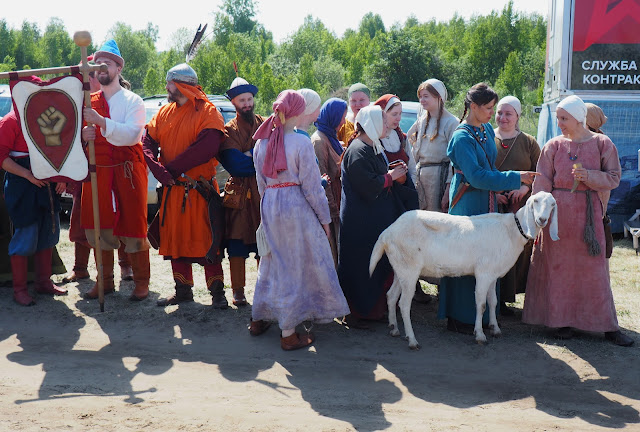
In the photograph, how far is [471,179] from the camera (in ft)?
15.7

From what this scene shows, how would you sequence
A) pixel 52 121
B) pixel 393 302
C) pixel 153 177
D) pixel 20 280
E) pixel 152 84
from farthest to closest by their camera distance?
pixel 152 84
pixel 153 177
pixel 20 280
pixel 52 121
pixel 393 302

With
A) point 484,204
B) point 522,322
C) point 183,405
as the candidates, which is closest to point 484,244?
point 484,204

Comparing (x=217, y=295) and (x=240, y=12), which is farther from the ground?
(x=240, y=12)

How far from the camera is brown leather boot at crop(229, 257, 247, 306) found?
5781 mm

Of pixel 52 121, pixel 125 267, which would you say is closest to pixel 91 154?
pixel 52 121

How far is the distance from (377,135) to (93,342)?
2717mm

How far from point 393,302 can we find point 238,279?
1.50m

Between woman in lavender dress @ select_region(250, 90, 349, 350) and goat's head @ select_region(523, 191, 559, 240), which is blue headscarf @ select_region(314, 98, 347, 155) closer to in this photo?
woman in lavender dress @ select_region(250, 90, 349, 350)

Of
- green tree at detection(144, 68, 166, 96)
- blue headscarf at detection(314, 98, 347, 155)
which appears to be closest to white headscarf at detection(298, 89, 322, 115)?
blue headscarf at detection(314, 98, 347, 155)

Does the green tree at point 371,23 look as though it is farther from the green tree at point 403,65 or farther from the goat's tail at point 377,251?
the goat's tail at point 377,251

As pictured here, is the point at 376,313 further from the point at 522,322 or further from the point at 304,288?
the point at 522,322

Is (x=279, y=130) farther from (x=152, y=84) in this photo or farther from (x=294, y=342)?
(x=152, y=84)

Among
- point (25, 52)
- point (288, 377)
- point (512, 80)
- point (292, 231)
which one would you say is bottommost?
point (288, 377)

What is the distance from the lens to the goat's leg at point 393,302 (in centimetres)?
510
